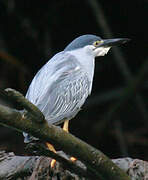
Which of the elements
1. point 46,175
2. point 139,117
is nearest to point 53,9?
point 139,117

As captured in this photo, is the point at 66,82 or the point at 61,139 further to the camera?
the point at 66,82

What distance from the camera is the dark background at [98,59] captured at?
482cm

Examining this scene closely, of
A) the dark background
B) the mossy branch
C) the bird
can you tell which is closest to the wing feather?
the bird

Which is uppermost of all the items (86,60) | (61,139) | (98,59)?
(61,139)

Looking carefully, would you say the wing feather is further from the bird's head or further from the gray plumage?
the bird's head

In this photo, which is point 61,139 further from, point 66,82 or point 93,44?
point 93,44

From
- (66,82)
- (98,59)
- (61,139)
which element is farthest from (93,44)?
(98,59)

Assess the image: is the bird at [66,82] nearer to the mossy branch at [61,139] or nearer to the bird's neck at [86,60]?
the bird's neck at [86,60]

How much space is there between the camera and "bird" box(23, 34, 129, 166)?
8.91 ft

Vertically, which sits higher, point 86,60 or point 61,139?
point 61,139

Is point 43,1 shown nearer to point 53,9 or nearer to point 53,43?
point 53,9

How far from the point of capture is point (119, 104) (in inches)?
178

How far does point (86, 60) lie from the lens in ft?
10.4

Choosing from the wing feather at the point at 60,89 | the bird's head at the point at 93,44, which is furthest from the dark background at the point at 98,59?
the wing feather at the point at 60,89
